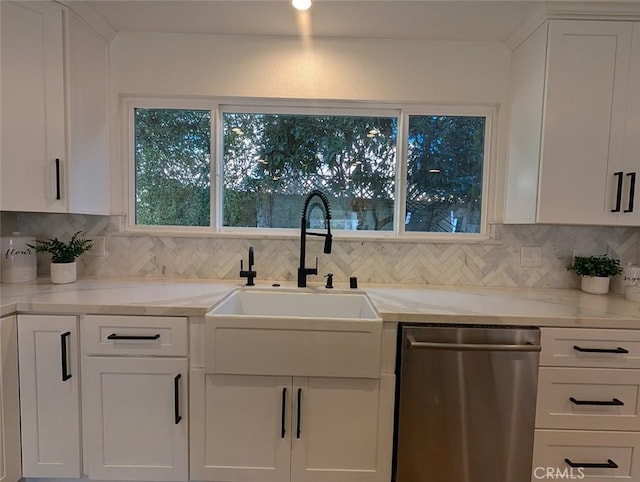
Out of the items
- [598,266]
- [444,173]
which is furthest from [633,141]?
[444,173]

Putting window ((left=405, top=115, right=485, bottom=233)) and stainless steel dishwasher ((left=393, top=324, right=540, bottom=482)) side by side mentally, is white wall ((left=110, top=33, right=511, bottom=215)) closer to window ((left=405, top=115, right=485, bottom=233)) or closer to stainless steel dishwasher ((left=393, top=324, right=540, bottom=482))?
window ((left=405, top=115, right=485, bottom=233))

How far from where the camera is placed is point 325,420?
1.44 meters

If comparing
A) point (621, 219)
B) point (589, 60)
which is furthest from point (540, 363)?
point (589, 60)

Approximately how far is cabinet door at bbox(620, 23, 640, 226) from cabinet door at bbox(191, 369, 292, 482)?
192cm

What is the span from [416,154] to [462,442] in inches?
62.1

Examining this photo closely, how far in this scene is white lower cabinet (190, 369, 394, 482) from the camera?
1423 millimetres

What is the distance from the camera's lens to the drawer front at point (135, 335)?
1.43 metres

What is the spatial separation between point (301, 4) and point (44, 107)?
136 centimetres

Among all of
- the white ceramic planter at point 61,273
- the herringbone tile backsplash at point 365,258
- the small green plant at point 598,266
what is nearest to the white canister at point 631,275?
the small green plant at point 598,266

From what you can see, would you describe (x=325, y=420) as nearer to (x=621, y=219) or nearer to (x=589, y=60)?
(x=621, y=219)

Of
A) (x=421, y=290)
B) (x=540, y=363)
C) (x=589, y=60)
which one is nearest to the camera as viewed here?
(x=540, y=363)

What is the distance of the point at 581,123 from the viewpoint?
1653 mm

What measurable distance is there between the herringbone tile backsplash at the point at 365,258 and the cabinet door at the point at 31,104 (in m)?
0.46

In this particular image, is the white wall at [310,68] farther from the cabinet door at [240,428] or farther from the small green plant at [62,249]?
the cabinet door at [240,428]
